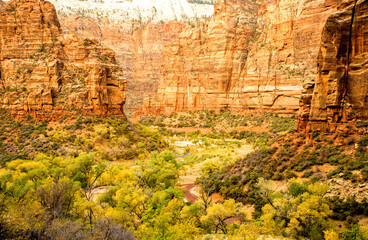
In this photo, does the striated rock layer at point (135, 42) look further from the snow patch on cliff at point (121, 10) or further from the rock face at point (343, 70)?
the rock face at point (343, 70)

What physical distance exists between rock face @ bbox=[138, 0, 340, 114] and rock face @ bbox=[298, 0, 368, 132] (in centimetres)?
3967

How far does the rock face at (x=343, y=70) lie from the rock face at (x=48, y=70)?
33397mm

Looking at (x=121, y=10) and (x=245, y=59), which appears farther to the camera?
(x=121, y=10)

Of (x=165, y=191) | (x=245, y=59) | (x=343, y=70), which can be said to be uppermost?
Answer: (x=245, y=59)

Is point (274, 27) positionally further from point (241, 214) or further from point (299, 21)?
point (241, 214)

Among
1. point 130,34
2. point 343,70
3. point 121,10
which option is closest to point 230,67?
point 343,70

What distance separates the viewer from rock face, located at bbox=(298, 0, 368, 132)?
2205 centimetres

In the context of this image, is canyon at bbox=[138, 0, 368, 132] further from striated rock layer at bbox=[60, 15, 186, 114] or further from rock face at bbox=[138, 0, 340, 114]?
striated rock layer at bbox=[60, 15, 186, 114]

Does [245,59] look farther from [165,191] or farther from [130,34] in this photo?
[130,34]

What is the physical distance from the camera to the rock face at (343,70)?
22047 mm

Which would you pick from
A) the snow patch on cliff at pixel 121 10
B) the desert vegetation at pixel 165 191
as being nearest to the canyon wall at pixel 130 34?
the snow patch on cliff at pixel 121 10

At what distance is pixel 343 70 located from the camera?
2303cm

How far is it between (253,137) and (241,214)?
44026 mm

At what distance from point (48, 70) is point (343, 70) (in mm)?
40812
